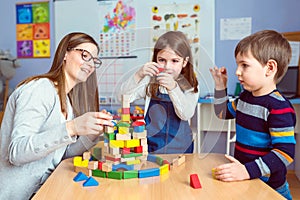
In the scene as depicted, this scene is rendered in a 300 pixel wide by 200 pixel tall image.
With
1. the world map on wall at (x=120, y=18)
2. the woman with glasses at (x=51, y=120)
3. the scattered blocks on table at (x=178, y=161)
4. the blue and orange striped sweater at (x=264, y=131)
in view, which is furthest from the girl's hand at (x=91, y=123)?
the world map on wall at (x=120, y=18)

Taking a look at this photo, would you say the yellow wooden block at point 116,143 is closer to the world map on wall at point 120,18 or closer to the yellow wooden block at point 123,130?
the yellow wooden block at point 123,130

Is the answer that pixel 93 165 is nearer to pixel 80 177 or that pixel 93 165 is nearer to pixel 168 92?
pixel 80 177

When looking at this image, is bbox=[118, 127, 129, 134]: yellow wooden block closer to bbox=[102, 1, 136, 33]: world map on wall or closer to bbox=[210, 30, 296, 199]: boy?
bbox=[210, 30, 296, 199]: boy

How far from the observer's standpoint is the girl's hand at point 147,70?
0.78 metres

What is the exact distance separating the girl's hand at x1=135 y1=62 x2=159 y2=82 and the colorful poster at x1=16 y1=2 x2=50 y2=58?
7.43 ft

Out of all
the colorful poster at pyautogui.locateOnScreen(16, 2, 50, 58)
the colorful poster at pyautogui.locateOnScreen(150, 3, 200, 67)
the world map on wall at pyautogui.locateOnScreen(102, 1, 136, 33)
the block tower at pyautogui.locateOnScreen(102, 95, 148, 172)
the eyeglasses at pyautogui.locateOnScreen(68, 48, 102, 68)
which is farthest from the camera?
the colorful poster at pyautogui.locateOnScreen(16, 2, 50, 58)

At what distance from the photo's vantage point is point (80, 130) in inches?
29.0

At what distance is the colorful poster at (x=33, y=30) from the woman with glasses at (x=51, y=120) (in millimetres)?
2032

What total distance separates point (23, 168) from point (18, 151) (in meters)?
0.12

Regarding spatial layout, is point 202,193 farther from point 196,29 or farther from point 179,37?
point 196,29

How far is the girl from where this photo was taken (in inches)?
30.0

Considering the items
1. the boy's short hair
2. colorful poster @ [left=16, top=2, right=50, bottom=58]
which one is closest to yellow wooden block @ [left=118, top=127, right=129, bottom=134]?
the boy's short hair

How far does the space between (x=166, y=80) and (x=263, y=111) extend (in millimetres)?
273

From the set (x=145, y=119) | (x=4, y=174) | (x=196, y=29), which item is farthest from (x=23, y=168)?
(x=196, y=29)
